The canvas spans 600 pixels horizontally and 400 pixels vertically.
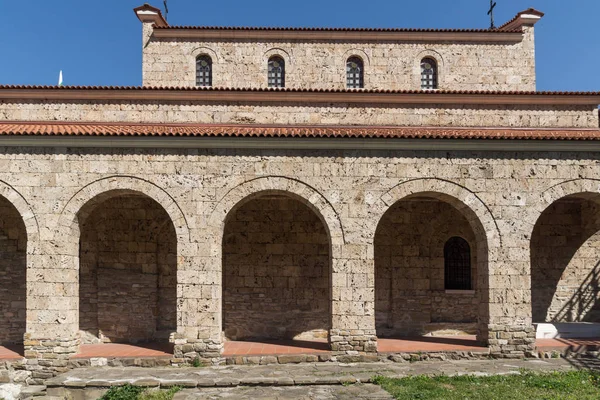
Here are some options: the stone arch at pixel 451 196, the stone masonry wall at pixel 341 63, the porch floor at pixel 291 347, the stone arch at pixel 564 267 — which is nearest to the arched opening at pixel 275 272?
the porch floor at pixel 291 347

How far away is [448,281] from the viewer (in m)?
13.1

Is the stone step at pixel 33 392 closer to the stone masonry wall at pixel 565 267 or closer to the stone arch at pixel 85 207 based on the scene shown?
the stone arch at pixel 85 207

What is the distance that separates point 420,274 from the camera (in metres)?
12.8

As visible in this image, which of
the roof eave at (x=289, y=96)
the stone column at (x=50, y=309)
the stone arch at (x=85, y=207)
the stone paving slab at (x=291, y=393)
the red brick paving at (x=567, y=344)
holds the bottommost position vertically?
the stone paving slab at (x=291, y=393)

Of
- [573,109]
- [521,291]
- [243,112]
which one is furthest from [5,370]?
[573,109]

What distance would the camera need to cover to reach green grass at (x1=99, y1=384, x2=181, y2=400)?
25.4 ft

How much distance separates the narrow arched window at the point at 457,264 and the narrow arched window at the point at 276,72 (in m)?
7.44

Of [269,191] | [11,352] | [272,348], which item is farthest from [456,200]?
[11,352]

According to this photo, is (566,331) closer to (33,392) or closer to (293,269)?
(293,269)

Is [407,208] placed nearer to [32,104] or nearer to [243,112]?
[243,112]

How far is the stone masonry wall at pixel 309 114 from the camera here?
13742 millimetres

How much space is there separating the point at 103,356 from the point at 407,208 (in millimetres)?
8434

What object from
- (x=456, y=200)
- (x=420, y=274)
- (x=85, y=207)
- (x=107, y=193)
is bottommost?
(x=420, y=274)

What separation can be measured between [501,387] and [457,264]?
538 centimetres
